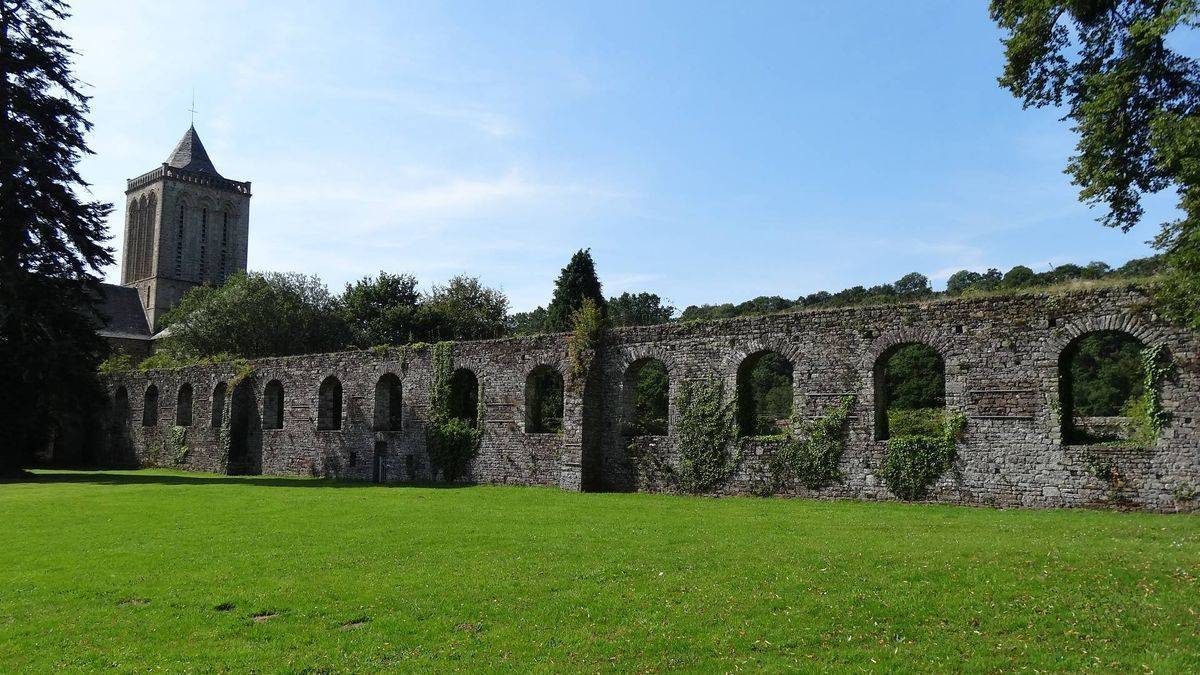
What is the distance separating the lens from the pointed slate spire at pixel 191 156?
81625mm

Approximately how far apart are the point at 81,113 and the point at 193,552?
24.4 metres

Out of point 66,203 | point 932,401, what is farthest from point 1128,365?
point 66,203

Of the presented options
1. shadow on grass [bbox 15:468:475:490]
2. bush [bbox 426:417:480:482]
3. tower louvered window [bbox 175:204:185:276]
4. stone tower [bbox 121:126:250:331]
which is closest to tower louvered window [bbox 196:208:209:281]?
stone tower [bbox 121:126:250:331]

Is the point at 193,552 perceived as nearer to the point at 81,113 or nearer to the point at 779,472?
the point at 779,472

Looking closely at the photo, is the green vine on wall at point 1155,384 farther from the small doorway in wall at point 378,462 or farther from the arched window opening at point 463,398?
the small doorway in wall at point 378,462

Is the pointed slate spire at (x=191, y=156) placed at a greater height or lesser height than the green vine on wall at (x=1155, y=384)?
greater

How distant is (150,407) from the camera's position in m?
38.5

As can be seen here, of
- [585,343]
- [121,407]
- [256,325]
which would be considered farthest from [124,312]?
[585,343]

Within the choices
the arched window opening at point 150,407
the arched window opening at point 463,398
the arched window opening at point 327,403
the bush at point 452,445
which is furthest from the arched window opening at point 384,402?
the arched window opening at point 150,407

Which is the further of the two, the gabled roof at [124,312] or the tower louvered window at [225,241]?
the tower louvered window at [225,241]

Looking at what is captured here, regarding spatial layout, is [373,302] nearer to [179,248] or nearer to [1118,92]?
[179,248]

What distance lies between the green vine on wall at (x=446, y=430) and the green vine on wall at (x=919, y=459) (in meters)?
12.0

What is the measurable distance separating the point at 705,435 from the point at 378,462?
12.3 m

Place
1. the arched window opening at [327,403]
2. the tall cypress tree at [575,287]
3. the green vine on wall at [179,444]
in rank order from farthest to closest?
the tall cypress tree at [575,287], the green vine on wall at [179,444], the arched window opening at [327,403]
